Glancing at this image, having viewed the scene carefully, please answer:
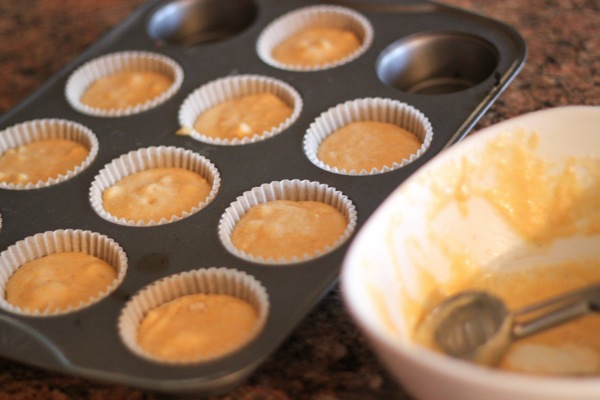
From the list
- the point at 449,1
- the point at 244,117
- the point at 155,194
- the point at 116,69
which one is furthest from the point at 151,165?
the point at 449,1

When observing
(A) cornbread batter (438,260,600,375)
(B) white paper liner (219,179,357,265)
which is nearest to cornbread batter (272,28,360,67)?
(B) white paper liner (219,179,357,265)

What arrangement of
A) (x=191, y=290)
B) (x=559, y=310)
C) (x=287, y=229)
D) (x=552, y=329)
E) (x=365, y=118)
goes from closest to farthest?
(x=559, y=310) → (x=552, y=329) → (x=191, y=290) → (x=287, y=229) → (x=365, y=118)

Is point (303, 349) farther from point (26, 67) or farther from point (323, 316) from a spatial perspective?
point (26, 67)

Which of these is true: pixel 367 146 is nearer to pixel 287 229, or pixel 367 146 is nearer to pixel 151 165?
pixel 287 229

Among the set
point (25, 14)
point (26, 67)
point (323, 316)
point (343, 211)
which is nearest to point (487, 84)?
point (343, 211)

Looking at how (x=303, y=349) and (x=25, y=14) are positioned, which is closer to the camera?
(x=303, y=349)

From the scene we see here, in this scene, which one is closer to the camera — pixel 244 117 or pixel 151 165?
pixel 151 165

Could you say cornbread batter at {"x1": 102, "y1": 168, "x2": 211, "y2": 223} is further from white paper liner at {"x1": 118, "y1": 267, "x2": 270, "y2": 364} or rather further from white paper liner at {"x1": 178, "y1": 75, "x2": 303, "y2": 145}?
white paper liner at {"x1": 118, "y1": 267, "x2": 270, "y2": 364}
